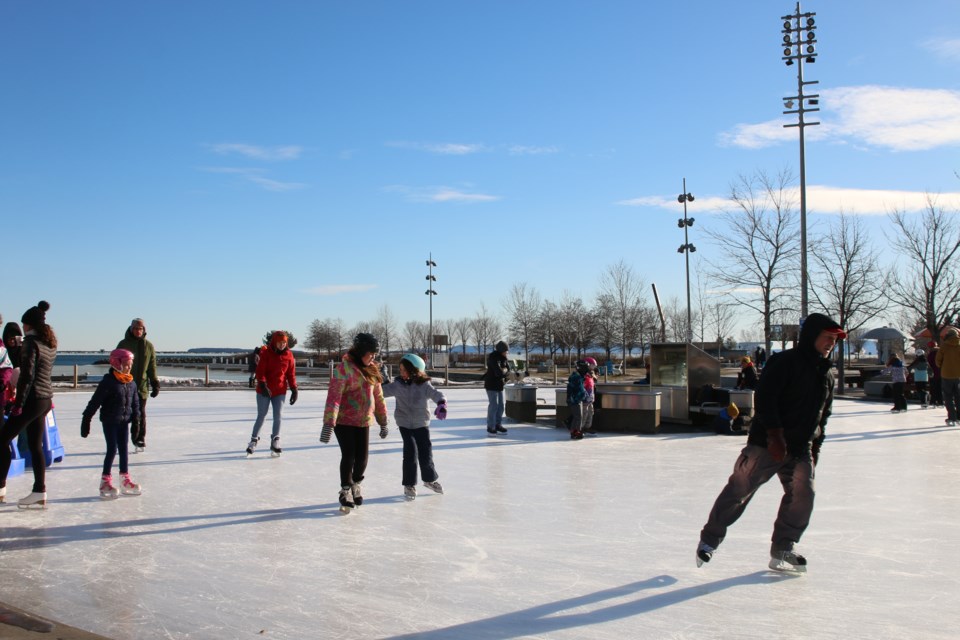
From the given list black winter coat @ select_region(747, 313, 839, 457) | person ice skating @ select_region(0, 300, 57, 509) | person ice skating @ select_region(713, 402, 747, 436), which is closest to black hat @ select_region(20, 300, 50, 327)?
person ice skating @ select_region(0, 300, 57, 509)

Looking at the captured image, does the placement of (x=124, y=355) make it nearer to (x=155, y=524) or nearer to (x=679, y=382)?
(x=155, y=524)

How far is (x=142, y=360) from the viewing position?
356 inches

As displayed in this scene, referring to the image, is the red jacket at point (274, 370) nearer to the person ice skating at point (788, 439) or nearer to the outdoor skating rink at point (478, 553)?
the outdoor skating rink at point (478, 553)

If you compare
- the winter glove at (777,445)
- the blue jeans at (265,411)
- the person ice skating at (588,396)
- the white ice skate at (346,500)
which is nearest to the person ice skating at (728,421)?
the person ice skating at (588,396)

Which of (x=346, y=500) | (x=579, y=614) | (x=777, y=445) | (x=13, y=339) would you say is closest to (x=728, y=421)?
(x=346, y=500)

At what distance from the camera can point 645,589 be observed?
446 cm

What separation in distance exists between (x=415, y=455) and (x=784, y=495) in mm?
Result: 3544

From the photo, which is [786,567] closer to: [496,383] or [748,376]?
[496,383]

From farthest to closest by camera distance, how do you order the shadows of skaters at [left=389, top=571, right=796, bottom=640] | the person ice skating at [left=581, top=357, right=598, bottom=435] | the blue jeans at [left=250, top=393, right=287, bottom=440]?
1. the person ice skating at [left=581, top=357, right=598, bottom=435]
2. the blue jeans at [left=250, top=393, right=287, bottom=440]
3. the shadows of skaters at [left=389, top=571, right=796, bottom=640]

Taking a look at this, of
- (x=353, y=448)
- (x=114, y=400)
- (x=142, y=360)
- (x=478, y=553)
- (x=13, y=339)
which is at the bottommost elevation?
(x=478, y=553)

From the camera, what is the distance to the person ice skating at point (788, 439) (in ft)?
15.1

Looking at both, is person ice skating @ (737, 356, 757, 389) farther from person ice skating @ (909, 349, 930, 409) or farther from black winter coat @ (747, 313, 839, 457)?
black winter coat @ (747, 313, 839, 457)

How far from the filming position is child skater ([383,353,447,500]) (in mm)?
7250

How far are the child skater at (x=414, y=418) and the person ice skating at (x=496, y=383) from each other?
5078 mm
